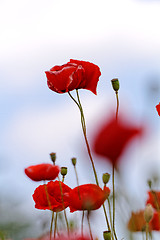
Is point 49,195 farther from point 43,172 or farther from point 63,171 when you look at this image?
point 43,172

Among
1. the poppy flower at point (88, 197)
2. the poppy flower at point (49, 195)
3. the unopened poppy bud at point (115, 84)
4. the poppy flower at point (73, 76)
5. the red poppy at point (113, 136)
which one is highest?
the poppy flower at point (73, 76)

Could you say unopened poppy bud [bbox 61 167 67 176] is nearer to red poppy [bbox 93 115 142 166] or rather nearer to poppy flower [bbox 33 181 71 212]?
poppy flower [bbox 33 181 71 212]

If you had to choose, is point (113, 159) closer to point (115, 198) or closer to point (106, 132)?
point (106, 132)

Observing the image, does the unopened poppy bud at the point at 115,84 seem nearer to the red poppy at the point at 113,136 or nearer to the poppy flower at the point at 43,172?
the poppy flower at the point at 43,172

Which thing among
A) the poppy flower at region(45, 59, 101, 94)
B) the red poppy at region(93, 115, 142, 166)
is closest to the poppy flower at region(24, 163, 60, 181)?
the poppy flower at region(45, 59, 101, 94)

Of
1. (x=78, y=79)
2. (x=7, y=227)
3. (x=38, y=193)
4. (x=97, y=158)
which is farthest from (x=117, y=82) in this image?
(x=7, y=227)

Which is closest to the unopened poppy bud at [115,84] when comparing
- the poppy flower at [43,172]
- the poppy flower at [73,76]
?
the poppy flower at [73,76]

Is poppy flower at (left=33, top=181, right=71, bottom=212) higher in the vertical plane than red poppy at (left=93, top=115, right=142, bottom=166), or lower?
lower
